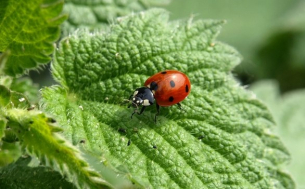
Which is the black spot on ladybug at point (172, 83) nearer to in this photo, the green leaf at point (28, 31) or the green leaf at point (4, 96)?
the green leaf at point (28, 31)

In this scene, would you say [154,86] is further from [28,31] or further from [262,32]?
[262,32]

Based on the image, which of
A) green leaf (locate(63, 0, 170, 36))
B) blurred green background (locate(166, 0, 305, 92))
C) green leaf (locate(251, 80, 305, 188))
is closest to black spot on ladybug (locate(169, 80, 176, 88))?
green leaf (locate(63, 0, 170, 36))

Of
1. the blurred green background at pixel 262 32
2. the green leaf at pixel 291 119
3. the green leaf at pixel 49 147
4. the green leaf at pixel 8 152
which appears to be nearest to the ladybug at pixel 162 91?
the green leaf at pixel 49 147

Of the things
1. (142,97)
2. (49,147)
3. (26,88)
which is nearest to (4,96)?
(49,147)

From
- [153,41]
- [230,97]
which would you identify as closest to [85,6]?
[153,41]

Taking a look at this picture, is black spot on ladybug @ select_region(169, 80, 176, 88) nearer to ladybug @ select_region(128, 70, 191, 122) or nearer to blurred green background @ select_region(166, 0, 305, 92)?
ladybug @ select_region(128, 70, 191, 122)

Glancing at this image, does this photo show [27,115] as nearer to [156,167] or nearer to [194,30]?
[156,167]
